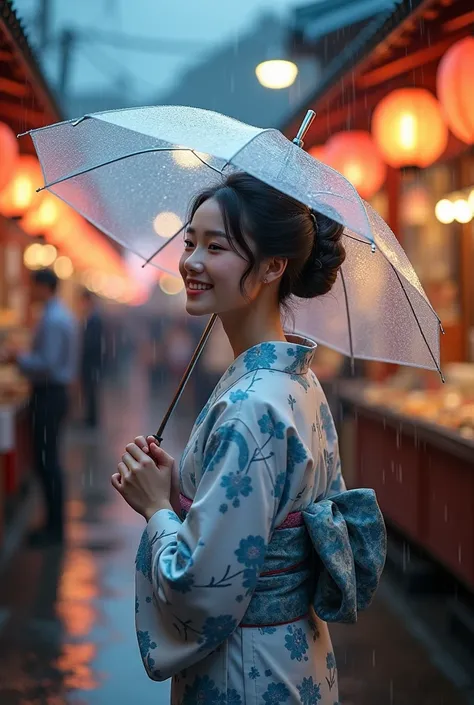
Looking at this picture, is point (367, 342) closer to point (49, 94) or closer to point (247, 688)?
point (247, 688)

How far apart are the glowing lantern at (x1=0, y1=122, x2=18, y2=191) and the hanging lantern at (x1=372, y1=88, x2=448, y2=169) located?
339cm

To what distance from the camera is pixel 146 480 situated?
8.56 feet

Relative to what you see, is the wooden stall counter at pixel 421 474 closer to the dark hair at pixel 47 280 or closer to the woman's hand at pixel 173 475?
the dark hair at pixel 47 280

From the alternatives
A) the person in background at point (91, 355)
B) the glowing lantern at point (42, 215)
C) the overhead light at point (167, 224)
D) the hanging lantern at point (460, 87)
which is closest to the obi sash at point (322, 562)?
the overhead light at point (167, 224)

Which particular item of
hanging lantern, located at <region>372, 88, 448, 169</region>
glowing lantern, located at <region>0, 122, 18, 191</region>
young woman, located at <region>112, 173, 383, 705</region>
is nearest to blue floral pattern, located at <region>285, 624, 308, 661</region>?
young woman, located at <region>112, 173, 383, 705</region>

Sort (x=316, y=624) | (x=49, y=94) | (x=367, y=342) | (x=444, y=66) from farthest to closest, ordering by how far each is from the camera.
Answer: (x=49, y=94)
(x=444, y=66)
(x=367, y=342)
(x=316, y=624)

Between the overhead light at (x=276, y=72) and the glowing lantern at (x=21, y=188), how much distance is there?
3.25 metres

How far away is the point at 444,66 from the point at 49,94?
18.2 ft

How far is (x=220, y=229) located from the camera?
2525mm

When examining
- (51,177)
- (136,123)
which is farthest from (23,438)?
(136,123)

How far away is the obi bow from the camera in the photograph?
2531 millimetres

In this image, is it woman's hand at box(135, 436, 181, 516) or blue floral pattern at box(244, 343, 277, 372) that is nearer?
blue floral pattern at box(244, 343, 277, 372)

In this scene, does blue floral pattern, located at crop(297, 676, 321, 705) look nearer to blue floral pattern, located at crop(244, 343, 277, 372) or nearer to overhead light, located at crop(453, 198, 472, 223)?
blue floral pattern, located at crop(244, 343, 277, 372)

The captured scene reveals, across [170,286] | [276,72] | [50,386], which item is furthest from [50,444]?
[170,286]
